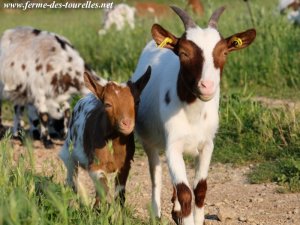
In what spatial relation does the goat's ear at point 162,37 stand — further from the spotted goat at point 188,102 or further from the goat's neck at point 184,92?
the goat's neck at point 184,92

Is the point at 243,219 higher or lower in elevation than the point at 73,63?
lower

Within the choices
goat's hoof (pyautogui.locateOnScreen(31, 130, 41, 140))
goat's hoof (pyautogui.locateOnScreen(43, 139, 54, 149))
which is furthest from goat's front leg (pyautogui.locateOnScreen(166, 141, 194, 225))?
goat's hoof (pyautogui.locateOnScreen(31, 130, 41, 140))

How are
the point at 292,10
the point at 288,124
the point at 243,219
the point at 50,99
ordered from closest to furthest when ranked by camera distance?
1. the point at 243,219
2. the point at 288,124
3. the point at 50,99
4. the point at 292,10

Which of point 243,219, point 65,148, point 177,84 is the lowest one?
point 243,219

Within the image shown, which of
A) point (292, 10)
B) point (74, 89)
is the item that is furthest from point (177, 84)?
point (292, 10)

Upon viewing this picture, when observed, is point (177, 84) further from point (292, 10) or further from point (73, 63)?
point (292, 10)

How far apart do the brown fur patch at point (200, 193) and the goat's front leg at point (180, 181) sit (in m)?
0.25

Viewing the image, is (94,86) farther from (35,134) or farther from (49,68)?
(35,134)

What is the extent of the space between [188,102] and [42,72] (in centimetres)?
498

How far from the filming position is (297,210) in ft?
24.3

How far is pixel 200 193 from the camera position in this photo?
23.0 ft

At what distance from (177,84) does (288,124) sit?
292 cm

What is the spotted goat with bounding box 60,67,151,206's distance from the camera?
22.4 ft

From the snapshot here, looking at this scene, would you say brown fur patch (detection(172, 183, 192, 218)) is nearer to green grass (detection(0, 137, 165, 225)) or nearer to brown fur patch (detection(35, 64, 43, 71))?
green grass (detection(0, 137, 165, 225))
